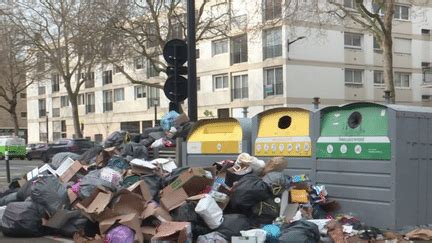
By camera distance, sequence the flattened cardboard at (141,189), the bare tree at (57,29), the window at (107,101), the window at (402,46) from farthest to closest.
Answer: the window at (107,101)
the window at (402,46)
the bare tree at (57,29)
the flattened cardboard at (141,189)

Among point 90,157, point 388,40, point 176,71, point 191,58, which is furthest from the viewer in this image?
point 388,40

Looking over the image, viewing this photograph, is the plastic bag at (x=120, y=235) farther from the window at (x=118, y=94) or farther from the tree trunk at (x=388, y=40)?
the window at (x=118, y=94)

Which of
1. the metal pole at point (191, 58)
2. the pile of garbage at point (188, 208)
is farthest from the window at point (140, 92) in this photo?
the pile of garbage at point (188, 208)

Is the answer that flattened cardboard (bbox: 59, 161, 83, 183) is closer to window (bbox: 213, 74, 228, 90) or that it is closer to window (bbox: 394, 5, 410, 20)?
window (bbox: 213, 74, 228, 90)

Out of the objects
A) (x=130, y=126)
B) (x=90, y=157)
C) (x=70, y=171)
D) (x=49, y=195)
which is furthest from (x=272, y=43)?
(x=49, y=195)

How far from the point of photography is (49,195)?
776 centimetres

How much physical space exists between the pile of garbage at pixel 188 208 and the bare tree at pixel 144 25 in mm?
21089

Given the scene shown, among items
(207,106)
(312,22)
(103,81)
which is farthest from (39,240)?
(103,81)

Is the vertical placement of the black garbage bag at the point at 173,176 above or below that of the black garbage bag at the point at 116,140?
below

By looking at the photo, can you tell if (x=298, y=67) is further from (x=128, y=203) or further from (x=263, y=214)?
(x=128, y=203)

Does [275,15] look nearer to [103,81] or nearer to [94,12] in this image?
[94,12]

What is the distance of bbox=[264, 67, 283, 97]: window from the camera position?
126ft

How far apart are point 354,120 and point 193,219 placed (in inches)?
92.5

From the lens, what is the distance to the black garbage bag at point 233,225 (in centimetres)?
640
